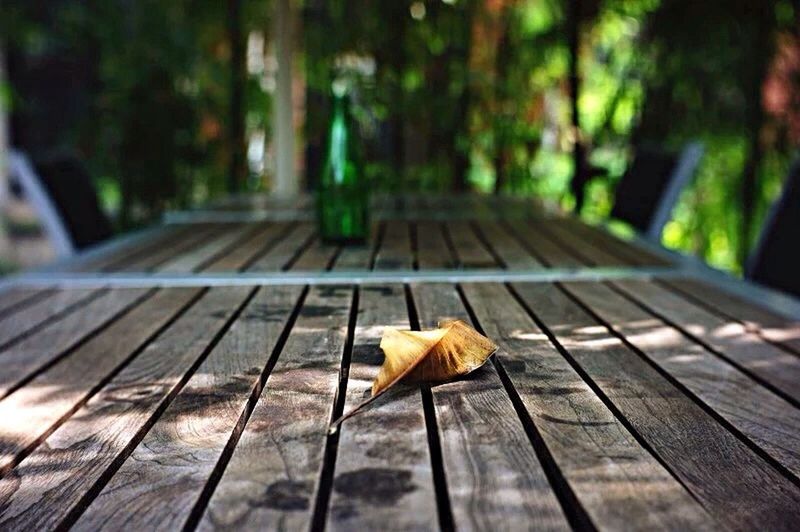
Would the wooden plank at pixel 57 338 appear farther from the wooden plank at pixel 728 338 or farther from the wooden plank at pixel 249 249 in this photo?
the wooden plank at pixel 728 338

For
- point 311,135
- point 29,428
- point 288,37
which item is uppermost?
point 288,37

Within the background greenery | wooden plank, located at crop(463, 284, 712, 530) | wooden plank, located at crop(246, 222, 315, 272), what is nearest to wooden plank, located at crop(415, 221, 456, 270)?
wooden plank, located at crop(246, 222, 315, 272)

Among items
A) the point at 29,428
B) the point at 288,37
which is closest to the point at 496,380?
the point at 29,428

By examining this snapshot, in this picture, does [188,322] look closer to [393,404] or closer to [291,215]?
[393,404]

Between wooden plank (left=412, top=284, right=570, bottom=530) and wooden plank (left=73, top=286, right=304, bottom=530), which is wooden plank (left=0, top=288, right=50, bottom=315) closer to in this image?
wooden plank (left=73, top=286, right=304, bottom=530)

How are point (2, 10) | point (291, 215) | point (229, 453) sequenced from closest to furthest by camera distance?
point (229, 453) < point (291, 215) < point (2, 10)

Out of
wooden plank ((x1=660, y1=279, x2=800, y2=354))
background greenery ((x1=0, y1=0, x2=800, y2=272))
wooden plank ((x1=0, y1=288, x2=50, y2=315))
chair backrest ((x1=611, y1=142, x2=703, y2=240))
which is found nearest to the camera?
wooden plank ((x1=660, y1=279, x2=800, y2=354))

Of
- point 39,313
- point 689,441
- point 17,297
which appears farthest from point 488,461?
point 17,297
